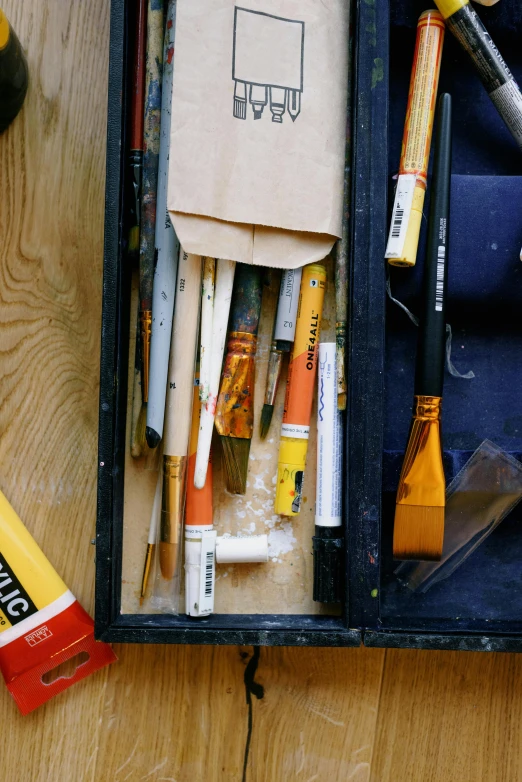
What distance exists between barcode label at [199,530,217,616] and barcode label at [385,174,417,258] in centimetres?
29

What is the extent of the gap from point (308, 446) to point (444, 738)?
0.30 meters

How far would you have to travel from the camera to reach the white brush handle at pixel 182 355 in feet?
1.83

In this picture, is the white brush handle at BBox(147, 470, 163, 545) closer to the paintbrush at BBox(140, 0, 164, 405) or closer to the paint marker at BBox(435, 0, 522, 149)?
the paintbrush at BBox(140, 0, 164, 405)

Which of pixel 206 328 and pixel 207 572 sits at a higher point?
pixel 206 328

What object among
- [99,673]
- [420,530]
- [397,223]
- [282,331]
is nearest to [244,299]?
[282,331]

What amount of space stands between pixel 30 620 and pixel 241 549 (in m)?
0.20

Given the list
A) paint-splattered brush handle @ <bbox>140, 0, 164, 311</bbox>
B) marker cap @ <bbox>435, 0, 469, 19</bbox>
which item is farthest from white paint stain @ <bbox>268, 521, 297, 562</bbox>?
marker cap @ <bbox>435, 0, 469, 19</bbox>

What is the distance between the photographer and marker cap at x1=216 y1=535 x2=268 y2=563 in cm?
58

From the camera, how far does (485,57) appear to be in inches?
22.5

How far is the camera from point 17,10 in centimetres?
62

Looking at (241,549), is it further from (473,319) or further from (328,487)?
(473,319)

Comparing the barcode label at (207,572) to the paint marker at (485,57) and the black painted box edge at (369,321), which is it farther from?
the paint marker at (485,57)

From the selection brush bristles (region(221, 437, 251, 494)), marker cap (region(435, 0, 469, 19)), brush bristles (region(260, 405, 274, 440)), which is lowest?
brush bristles (region(221, 437, 251, 494))

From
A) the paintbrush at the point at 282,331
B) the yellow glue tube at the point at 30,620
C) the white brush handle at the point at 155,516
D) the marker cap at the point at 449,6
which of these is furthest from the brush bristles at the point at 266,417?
the marker cap at the point at 449,6
